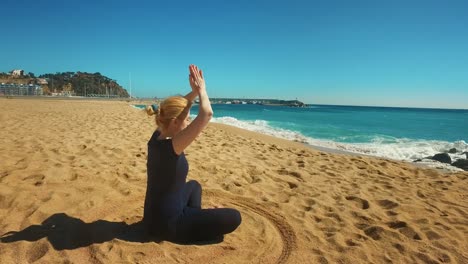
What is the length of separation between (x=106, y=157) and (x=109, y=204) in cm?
241

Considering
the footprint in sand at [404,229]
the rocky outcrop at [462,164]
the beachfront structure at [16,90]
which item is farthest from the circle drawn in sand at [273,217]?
the beachfront structure at [16,90]

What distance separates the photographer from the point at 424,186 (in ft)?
19.6

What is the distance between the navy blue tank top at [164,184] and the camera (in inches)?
114

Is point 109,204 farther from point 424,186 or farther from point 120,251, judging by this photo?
point 424,186

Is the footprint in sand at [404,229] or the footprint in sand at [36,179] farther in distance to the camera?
the footprint in sand at [36,179]

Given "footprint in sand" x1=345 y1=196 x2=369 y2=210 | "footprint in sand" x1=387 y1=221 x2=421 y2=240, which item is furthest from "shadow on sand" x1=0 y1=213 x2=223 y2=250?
"footprint in sand" x1=345 y1=196 x2=369 y2=210

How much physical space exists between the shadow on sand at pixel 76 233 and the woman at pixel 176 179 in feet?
0.64

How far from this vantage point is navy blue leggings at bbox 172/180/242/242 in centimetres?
305

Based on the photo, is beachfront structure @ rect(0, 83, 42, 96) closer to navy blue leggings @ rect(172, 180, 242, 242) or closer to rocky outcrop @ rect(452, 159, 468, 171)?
rocky outcrop @ rect(452, 159, 468, 171)

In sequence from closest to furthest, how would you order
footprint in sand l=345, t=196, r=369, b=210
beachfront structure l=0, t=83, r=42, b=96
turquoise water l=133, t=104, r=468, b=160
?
footprint in sand l=345, t=196, r=369, b=210 → turquoise water l=133, t=104, r=468, b=160 → beachfront structure l=0, t=83, r=42, b=96

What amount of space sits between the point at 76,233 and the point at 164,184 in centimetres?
110

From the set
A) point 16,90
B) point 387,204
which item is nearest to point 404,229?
point 387,204

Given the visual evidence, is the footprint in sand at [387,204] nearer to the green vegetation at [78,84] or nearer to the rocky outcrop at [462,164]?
the rocky outcrop at [462,164]

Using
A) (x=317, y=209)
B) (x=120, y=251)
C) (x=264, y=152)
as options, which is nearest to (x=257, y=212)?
(x=317, y=209)
